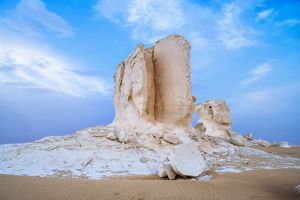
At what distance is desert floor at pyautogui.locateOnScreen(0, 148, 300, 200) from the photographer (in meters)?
6.93

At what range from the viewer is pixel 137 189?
7.38 m

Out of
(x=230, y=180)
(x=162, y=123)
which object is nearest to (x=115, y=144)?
(x=162, y=123)

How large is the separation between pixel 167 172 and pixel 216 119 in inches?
780

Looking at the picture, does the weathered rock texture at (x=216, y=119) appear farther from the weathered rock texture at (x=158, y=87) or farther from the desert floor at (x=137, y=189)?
the desert floor at (x=137, y=189)

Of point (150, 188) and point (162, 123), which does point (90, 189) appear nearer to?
point (150, 188)

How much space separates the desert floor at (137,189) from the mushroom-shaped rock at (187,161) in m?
0.83

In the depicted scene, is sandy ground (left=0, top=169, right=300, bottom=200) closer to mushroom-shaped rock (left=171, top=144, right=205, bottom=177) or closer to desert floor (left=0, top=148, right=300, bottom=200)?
desert floor (left=0, top=148, right=300, bottom=200)

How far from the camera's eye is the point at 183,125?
14547 millimetres

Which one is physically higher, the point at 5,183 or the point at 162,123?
the point at 162,123

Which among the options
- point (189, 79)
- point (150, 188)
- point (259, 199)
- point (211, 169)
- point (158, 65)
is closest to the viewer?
point (259, 199)

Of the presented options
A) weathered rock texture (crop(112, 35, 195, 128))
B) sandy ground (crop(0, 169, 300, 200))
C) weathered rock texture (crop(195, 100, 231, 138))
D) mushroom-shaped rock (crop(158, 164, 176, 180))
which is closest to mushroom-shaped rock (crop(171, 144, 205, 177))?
mushroom-shaped rock (crop(158, 164, 176, 180))

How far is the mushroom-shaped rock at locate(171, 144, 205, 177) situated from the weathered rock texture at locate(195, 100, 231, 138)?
58.6 ft

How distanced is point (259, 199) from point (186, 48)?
9.87 metres

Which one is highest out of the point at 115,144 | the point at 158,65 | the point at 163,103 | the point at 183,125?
the point at 158,65
